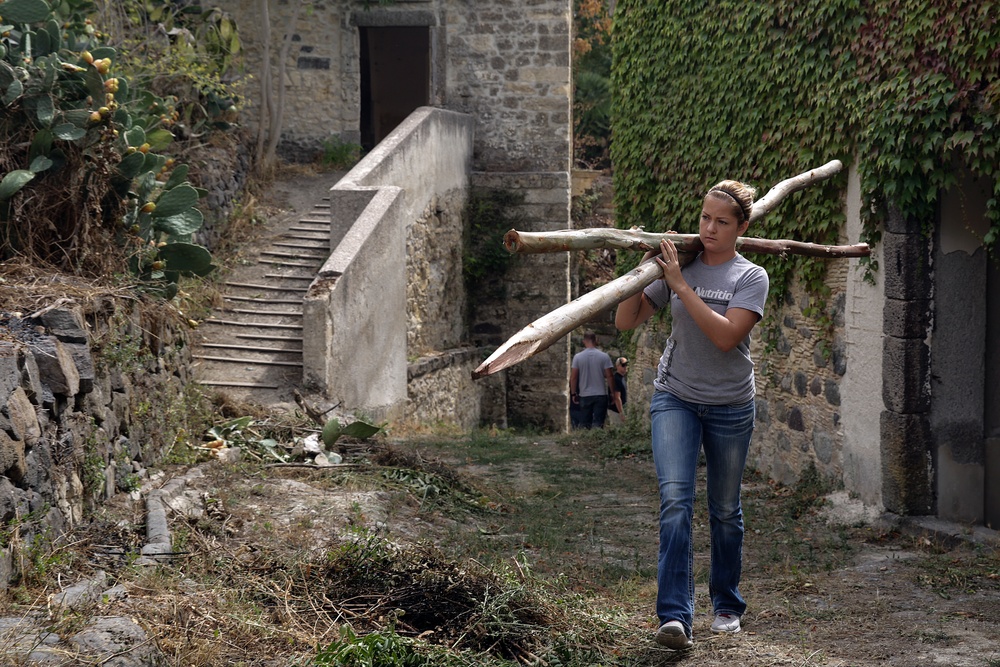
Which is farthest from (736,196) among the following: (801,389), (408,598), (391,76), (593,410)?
(391,76)

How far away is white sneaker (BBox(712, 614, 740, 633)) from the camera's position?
4.08 metres

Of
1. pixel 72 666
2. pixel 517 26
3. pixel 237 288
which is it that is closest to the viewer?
pixel 72 666

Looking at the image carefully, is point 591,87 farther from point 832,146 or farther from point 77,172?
point 77,172

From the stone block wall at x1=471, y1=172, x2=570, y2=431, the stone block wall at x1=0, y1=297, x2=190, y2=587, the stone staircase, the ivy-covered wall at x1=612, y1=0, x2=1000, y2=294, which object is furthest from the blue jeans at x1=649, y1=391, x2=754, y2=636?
the stone block wall at x1=471, y1=172, x2=570, y2=431

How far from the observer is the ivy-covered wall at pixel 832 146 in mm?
5371

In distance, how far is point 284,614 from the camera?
396 cm

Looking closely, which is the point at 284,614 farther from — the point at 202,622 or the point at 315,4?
the point at 315,4

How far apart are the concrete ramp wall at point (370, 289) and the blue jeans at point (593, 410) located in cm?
265

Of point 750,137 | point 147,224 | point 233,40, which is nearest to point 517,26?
point 233,40

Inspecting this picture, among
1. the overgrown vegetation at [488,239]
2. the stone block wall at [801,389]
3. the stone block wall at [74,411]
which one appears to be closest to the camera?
the stone block wall at [74,411]

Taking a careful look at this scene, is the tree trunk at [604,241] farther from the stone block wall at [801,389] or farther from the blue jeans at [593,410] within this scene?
the blue jeans at [593,410]

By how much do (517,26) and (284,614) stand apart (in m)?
12.3

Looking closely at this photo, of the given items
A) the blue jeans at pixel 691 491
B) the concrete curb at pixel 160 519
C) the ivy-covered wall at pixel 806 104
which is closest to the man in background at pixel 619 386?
the ivy-covered wall at pixel 806 104

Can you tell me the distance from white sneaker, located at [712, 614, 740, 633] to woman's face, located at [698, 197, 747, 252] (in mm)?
1455
